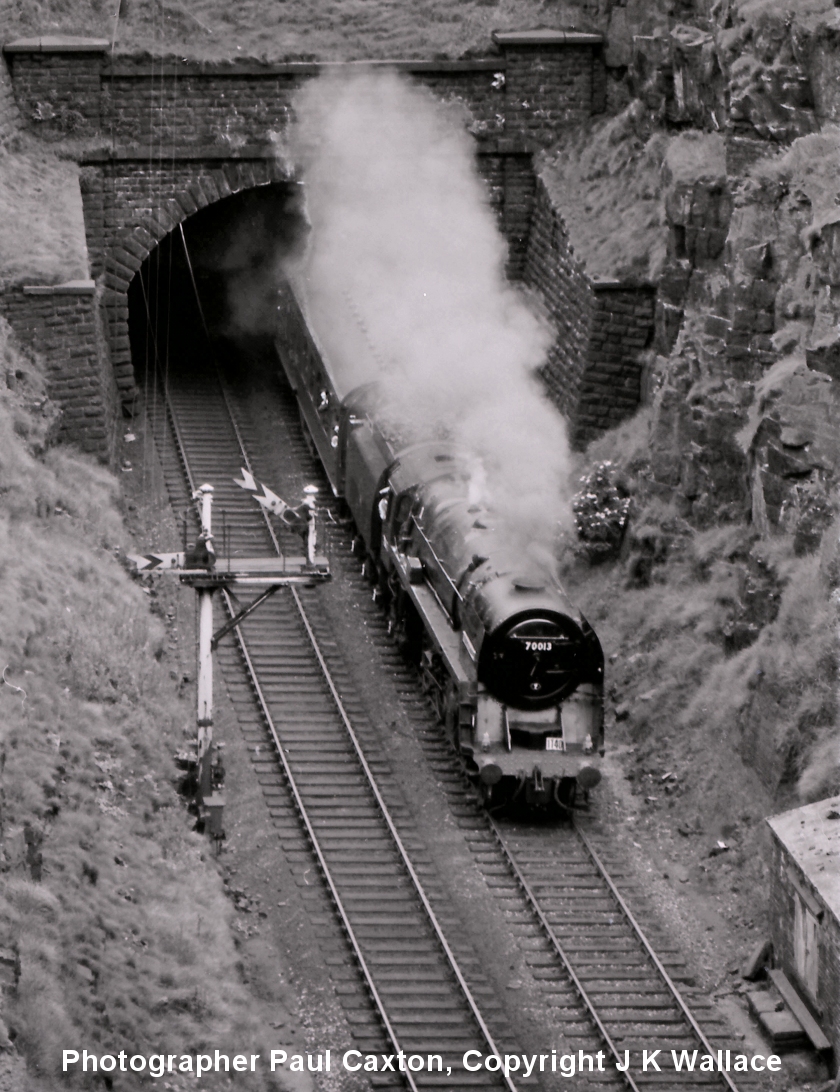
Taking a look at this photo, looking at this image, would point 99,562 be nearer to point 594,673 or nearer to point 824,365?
point 594,673

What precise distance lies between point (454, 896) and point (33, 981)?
6104 millimetres

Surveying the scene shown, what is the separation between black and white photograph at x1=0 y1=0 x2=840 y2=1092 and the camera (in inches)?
865

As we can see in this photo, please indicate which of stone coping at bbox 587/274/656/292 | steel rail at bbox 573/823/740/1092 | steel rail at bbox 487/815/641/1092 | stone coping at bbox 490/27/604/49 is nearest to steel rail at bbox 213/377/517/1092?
steel rail at bbox 487/815/641/1092

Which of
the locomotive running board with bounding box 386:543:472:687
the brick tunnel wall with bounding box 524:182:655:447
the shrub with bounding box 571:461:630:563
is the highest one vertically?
the brick tunnel wall with bounding box 524:182:655:447

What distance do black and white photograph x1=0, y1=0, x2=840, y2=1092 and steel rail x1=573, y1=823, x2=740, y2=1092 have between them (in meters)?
0.11

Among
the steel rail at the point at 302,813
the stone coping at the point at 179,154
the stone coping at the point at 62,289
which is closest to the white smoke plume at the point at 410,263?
the stone coping at the point at 179,154

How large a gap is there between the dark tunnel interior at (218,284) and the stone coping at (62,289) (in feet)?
18.7

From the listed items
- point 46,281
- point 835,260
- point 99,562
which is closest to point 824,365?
point 835,260

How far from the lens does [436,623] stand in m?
26.6

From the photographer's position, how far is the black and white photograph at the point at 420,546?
21969mm

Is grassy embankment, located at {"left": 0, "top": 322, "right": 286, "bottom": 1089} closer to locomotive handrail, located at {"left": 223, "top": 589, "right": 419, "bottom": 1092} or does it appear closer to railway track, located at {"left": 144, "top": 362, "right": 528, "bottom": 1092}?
locomotive handrail, located at {"left": 223, "top": 589, "right": 419, "bottom": 1092}

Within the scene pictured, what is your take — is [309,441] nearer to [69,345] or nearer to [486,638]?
[69,345]

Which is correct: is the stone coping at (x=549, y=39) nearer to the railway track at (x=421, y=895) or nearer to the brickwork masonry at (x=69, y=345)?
the brickwork masonry at (x=69, y=345)

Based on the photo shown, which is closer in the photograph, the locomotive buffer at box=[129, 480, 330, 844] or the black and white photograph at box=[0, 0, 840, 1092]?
the black and white photograph at box=[0, 0, 840, 1092]
